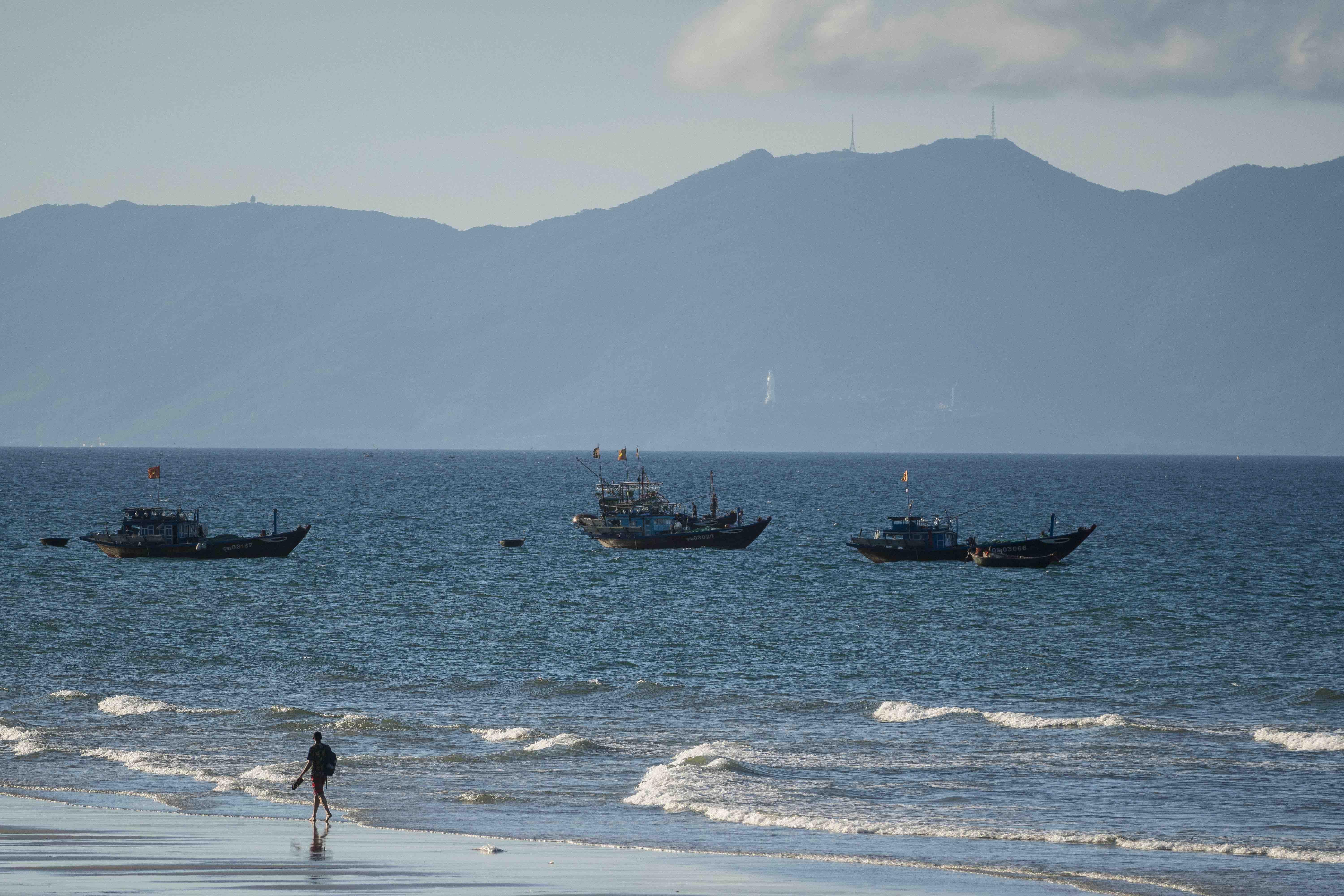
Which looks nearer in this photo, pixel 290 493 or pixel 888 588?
pixel 888 588

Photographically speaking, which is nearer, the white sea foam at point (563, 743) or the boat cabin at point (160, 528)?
the white sea foam at point (563, 743)

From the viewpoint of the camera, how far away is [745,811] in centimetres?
3025

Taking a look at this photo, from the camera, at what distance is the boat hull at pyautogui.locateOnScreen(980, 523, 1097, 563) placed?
293 feet

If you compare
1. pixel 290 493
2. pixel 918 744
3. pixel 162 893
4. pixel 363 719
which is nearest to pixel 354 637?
pixel 363 719

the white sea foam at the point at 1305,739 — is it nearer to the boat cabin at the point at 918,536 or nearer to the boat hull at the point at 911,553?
the boat hull at the point at 911,553

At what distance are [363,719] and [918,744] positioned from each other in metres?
13.9

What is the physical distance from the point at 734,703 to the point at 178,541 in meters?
53.3

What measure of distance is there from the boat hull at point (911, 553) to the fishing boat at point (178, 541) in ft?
107

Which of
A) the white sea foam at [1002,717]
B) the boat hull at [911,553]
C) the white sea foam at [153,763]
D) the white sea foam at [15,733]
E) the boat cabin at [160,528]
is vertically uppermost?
the boat cabin at [160,528]

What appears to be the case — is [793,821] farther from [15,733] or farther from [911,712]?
[15,733]

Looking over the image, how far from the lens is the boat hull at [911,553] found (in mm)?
91688

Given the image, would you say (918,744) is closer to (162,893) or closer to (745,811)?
(745,811)

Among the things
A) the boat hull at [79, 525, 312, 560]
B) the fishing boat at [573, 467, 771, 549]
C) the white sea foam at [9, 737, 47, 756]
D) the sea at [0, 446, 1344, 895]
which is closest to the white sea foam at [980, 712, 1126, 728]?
the sea at [0, 446, 1344, 895]

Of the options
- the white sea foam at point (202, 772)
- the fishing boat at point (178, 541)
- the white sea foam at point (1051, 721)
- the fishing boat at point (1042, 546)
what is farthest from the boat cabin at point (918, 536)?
the white sea foam at point (202, 772)
